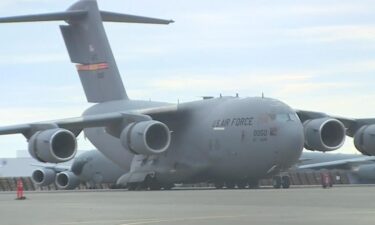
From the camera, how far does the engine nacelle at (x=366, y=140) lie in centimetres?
3797

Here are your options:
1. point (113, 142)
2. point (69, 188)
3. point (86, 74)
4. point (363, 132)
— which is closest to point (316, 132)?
point (363, 132)

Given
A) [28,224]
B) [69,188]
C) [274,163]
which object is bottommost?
[69,188]

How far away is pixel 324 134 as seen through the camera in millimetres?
38625

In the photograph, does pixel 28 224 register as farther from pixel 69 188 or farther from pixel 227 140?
pixel 69 188

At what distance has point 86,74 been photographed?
46812 millimetres

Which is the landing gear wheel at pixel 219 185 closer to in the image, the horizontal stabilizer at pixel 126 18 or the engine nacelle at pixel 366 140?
the engine nacelle at pixel 366 140

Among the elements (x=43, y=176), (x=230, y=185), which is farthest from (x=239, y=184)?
(x=43, y=176)

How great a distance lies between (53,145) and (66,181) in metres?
19.1

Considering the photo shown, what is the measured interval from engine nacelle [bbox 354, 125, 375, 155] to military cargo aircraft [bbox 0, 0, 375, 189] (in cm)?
4

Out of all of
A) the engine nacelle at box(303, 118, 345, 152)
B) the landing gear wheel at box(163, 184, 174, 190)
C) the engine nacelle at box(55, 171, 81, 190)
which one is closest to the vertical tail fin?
the landing gear wheel at box(163, 184, 174, 190)

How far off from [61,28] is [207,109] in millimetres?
10941

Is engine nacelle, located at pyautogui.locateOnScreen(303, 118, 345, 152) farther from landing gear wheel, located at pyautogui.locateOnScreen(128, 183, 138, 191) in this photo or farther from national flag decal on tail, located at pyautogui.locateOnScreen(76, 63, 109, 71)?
national flag decal on tail, located at pyautogui.locateOnScreen(76, 63, 109, 71)

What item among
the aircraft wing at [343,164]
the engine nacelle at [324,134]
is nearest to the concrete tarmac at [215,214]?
the engine nacelle at [324,134]

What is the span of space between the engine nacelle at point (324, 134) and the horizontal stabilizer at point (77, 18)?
11.8m
